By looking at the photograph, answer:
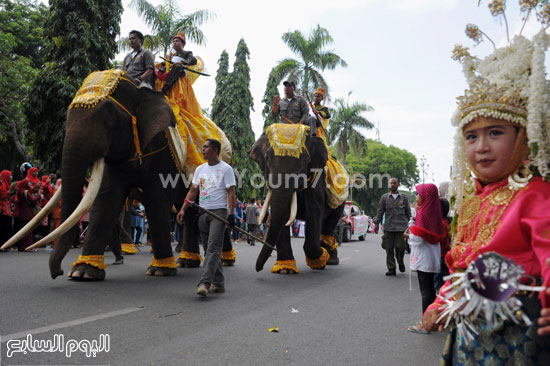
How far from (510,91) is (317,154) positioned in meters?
6.66

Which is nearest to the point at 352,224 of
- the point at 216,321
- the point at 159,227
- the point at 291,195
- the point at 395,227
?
the point at 395,227

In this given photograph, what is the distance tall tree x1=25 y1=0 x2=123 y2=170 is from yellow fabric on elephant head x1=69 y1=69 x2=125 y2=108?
9.42 metres

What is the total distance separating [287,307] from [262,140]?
12.9 ft

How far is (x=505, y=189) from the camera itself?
2113mm

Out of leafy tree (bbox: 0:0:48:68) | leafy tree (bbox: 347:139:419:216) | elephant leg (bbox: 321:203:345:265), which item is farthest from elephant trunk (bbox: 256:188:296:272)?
leafy tree (bbox: 347:139:419:216)

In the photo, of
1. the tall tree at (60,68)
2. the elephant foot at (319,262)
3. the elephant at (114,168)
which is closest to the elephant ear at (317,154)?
the elephant foot at (319,262)

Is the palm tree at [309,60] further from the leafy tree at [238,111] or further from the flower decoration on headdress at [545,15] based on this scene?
the flower decoration on headdress at [545,15]

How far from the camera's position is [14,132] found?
19766 millimetres

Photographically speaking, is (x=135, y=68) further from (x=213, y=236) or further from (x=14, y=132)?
(x=14, y=132)

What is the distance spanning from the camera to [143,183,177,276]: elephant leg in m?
7.07

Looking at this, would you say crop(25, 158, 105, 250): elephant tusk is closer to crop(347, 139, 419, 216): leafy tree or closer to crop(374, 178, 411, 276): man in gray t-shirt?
crop(374, 178, 411, 276): man in gray t-shirt

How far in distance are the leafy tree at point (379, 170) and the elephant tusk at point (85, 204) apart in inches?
1990

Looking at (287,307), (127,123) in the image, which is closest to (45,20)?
(127,123)

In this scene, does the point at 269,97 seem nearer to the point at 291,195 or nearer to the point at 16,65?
the point at 16,65
